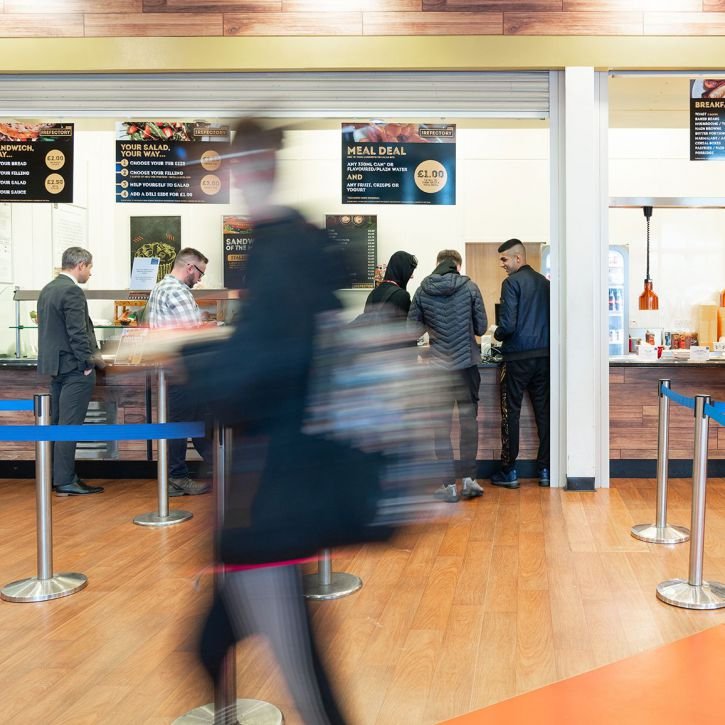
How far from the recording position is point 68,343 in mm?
5551

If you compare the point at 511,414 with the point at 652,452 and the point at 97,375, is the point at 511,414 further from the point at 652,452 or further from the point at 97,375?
the point at 97,375

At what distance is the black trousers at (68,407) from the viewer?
220 inches

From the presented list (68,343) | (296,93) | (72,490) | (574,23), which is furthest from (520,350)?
(72,490)

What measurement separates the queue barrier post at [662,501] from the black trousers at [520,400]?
131cm

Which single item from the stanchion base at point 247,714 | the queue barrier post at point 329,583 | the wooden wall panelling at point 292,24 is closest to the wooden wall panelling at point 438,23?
the wooden wall panelling at point 292,24

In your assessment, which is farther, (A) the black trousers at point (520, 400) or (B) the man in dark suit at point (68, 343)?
(A) the black trousers at point (520, 400)

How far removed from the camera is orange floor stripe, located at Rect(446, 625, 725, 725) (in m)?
1.79

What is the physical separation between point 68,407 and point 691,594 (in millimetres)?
3972

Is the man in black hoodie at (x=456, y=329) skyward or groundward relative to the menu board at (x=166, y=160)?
groundward

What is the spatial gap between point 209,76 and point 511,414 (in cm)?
321

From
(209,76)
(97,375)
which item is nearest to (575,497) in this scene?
(97,375)

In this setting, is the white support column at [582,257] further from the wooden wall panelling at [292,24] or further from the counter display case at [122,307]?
the counter display case at [122,307]

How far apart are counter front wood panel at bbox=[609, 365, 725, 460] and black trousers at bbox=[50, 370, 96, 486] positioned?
369cm

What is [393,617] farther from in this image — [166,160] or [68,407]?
[166,160]
